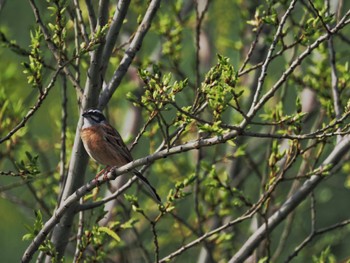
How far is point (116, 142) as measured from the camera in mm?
8586

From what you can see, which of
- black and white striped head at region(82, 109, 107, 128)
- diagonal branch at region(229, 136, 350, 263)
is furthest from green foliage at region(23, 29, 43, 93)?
diagonal branch at region(229, 136, 350, 263)

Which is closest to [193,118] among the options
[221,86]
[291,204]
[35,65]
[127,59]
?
[221,86]

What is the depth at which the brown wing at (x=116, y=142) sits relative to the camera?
8.44m

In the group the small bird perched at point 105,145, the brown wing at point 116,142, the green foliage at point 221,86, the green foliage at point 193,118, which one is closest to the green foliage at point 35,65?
the green foliage at point 193,118

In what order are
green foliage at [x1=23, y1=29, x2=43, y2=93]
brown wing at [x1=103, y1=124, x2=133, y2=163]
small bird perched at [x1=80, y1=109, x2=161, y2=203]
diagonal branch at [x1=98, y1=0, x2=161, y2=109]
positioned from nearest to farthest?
green foliage at [x1=23, y1=29, x2=43, y2=93] → diagonal branch at [x1=98, y1=0, x2=161, y2=109] → small bird perched at [x1=80, y1=109, x2=161, y2=203] → brown wing at [x1=103, y1=124, x2=133, y2=163]

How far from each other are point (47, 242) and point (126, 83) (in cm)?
438

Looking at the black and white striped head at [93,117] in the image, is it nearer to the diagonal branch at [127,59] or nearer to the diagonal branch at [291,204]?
the diagonal branch at [127,59]

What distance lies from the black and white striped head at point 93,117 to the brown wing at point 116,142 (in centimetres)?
35

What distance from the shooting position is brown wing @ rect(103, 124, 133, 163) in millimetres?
8438

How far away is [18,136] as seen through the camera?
8133 millimetres

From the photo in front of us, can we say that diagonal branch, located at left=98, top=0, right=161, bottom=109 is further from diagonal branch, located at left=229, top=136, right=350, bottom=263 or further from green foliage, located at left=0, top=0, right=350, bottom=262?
diagonal branch, located at left=229, top=136, right=350, bottom=263

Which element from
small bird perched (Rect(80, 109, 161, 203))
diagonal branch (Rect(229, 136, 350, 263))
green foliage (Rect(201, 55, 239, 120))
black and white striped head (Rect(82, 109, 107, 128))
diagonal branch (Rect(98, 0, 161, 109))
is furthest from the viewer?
small bird perched (Rect(80, 109, 161, 203))

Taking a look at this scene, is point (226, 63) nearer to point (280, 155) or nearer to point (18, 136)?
point (280, 155)

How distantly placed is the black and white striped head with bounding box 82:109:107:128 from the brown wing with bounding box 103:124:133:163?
13.7 inches
